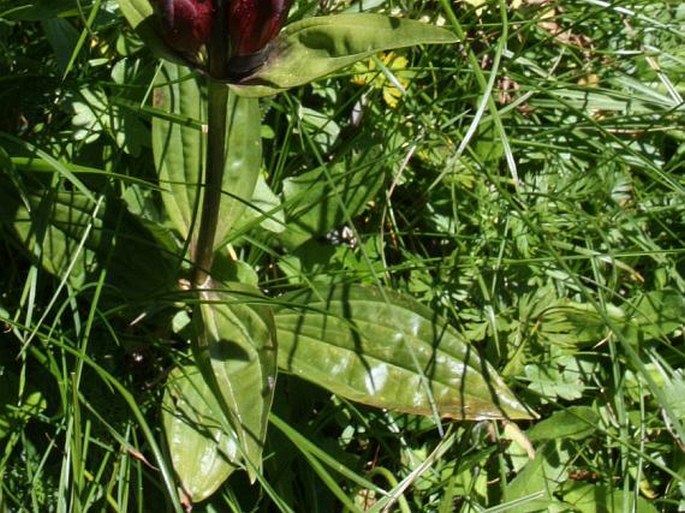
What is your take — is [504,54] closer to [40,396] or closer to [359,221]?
[359,221]

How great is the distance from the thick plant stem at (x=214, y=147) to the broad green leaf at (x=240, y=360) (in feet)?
0.21

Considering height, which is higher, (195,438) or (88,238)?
(88,238)

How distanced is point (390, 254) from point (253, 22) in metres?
0.76

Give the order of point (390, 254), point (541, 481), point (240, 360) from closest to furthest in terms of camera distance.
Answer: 1. point (240, 360)
2. point (541, 481)
3. point (390, 254)

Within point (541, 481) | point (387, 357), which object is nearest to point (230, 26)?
point (387, 357)

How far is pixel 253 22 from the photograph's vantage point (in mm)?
1244

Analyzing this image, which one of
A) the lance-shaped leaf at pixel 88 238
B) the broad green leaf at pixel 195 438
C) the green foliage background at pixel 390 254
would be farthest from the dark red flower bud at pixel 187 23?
the broad green leaf at pixel 195 438

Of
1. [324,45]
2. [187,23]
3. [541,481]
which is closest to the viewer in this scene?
[187,23]

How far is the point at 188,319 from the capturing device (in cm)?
168

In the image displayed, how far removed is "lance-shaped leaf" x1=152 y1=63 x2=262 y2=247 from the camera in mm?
1707

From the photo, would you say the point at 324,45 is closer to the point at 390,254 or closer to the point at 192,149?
the point at 192,149

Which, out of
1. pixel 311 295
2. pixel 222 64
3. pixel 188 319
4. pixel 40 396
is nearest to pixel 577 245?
pixel 311 295

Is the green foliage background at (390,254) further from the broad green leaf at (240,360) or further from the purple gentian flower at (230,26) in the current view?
the purple gentian flower at (230,26)

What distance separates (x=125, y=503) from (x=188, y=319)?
0.39 m
